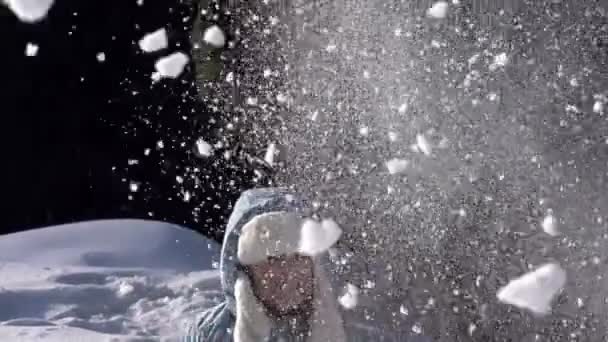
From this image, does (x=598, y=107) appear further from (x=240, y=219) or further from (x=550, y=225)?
(x=240, y=219)

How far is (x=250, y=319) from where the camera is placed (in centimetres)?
134

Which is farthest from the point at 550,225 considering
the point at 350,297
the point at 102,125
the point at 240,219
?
the point at 102,125

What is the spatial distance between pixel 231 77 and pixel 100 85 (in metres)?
0.59

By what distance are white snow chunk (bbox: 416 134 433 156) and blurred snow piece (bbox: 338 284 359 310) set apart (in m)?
0.46

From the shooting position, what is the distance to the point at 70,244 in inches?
99.1

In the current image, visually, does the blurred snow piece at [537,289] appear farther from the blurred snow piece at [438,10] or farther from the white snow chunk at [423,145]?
the blurred snow piece at [438,10]

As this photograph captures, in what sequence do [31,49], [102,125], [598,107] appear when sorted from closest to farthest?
[598,107] → [31,49] → [102,125]

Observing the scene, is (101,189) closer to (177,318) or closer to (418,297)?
(177,318)

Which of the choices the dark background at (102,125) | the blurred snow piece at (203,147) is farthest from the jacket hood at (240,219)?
the blurred snow piece at (203,147)

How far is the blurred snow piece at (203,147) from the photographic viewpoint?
112 inches

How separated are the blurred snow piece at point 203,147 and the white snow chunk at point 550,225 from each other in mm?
1497

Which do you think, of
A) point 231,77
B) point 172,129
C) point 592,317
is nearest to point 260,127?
point 231,77

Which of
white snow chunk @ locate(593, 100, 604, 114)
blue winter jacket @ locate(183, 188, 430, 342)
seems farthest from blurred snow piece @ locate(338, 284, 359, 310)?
white snow chunk @ locate(593, 100, 604, 114)

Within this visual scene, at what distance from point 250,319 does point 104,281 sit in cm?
103
